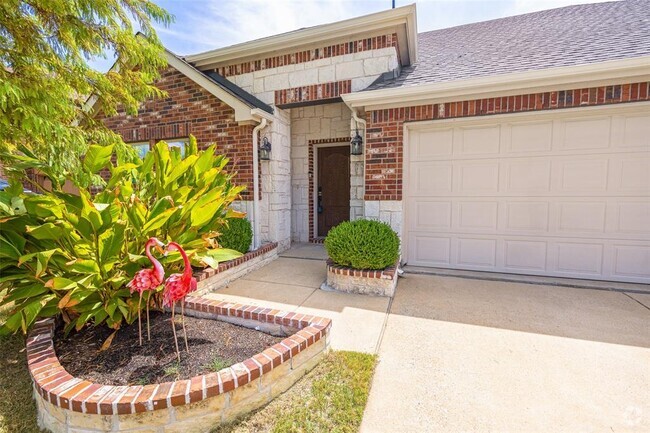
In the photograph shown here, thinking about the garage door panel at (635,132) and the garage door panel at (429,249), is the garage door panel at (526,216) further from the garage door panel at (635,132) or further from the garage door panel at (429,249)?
the garage door panel at (635,132)

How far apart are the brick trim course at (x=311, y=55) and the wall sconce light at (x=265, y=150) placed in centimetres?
145

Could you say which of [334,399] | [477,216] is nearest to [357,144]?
[477,216]

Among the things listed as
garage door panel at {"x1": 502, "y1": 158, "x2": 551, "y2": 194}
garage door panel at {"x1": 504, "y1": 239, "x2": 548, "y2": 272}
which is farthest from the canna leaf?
garage door panel at {"x1": 504, "y1": 239, "x2": 548, "y2": 272}

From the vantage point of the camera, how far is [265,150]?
18.0 ft

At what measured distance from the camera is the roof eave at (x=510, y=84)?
3.51m

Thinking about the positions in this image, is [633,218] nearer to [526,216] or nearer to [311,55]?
[526,216]

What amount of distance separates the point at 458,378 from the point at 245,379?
1536 millimetres

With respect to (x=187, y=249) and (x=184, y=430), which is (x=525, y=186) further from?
(x=184, y=430)

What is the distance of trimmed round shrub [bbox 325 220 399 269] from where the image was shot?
12.5ft

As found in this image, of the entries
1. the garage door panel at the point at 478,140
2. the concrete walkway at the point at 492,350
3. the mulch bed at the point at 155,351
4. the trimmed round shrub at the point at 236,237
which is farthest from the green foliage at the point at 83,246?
the garage door panel at the point at 478,140

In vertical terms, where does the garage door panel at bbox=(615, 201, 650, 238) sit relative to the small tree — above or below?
below

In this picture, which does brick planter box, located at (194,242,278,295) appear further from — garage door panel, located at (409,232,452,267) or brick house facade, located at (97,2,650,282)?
garage door panel, located at (409,232,452,267)

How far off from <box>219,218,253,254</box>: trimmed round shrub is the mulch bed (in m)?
2.32

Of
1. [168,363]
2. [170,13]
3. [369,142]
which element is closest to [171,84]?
[170,13]
